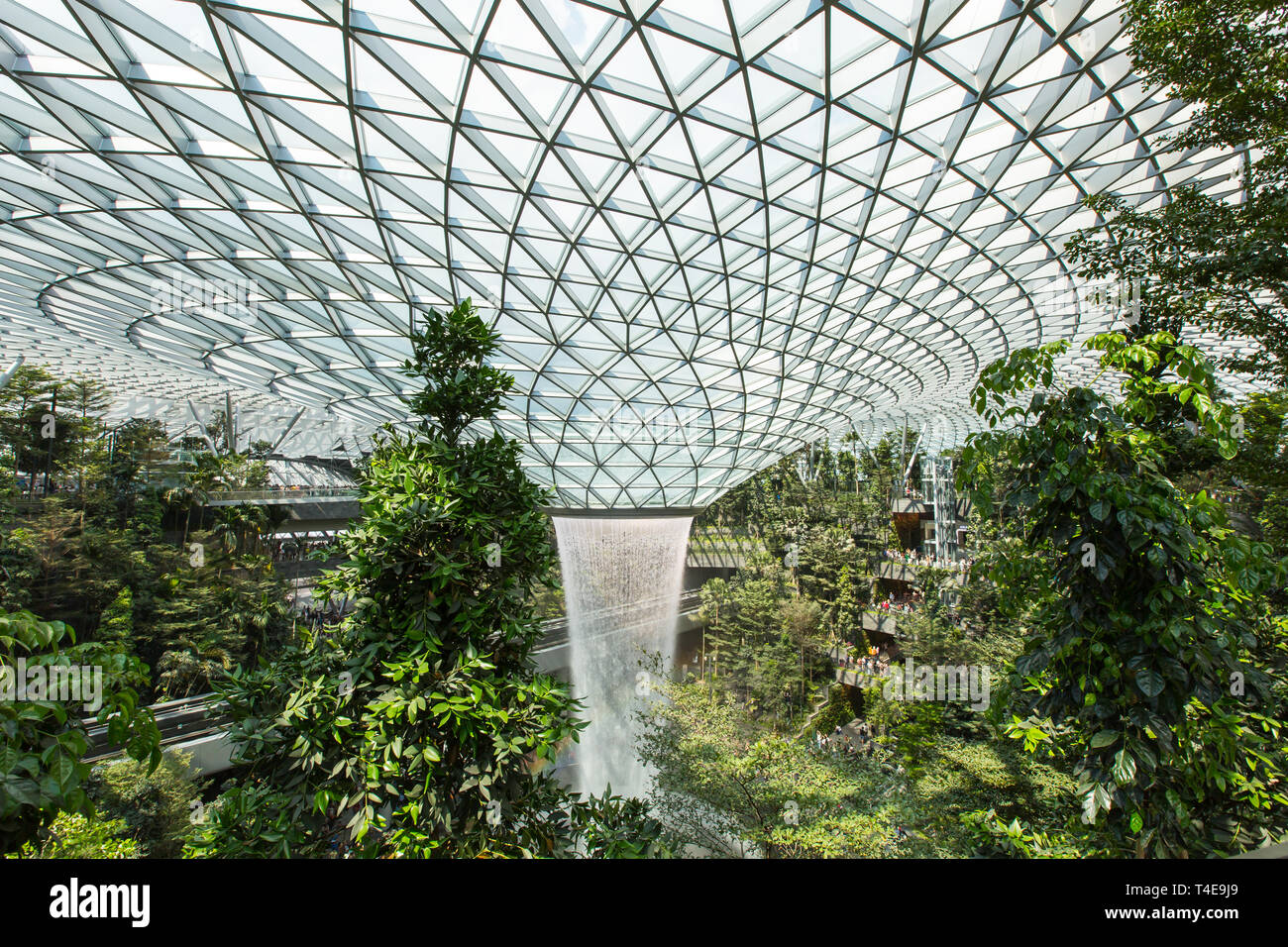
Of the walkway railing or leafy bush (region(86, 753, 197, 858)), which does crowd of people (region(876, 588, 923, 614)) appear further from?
leafy bush (region(86, 753, 197, 858))

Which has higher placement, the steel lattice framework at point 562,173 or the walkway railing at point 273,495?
the steel lattice framework at point 562,173

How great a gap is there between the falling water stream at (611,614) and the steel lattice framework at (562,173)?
14.6 meters

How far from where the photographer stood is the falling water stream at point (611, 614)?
3366 centimetres

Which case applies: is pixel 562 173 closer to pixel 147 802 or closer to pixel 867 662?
pixel 147 802

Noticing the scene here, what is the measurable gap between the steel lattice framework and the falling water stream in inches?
575

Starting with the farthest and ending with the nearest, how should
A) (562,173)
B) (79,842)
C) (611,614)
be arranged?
1. (611,614)
2. (562,173)
3. (79,842)

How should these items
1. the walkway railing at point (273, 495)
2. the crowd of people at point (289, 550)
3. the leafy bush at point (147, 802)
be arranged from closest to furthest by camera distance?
the leafy bush at point (147, 802) → the walkway railing at point (273, 495) → the crowd of people at point (289, 550)

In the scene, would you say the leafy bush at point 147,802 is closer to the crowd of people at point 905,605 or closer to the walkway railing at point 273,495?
the walkway railing at point 273,495

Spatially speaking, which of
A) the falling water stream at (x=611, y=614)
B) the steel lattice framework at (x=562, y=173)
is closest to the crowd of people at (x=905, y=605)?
the steel lattice framework at (x=562, y=173)

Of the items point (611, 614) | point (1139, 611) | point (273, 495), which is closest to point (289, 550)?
point (273, 495)

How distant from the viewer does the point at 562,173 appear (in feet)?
43.6

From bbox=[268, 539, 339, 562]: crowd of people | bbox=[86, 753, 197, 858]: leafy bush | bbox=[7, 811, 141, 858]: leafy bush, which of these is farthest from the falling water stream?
bbox=[7, 811, 141, 858]: leafy bush

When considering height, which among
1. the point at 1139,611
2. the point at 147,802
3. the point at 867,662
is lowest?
the point at 867,662

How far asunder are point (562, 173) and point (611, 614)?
30.9 m
